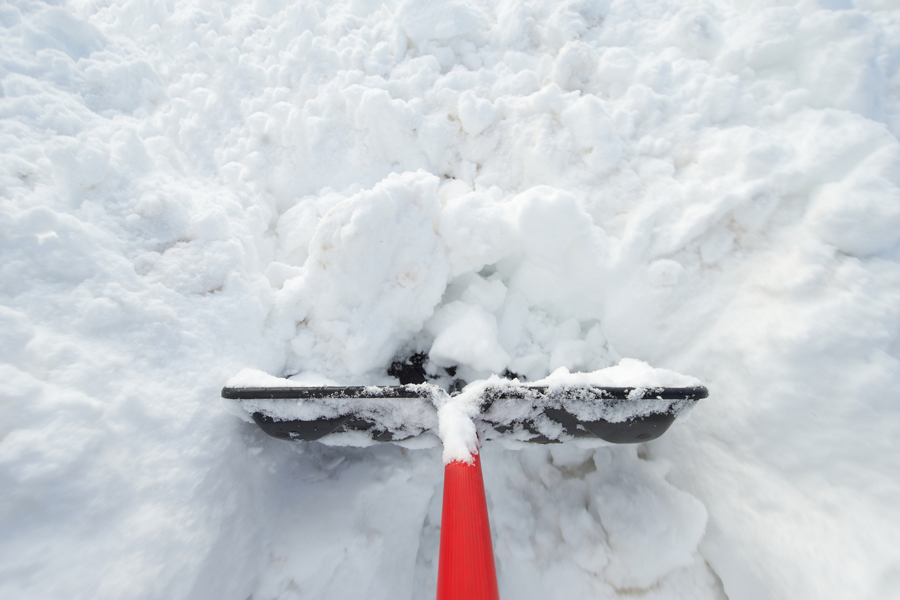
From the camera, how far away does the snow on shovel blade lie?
3.00ft

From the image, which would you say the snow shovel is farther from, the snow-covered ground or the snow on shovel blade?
the snow-covered ground

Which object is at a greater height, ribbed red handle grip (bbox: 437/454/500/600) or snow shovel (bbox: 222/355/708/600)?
snow shovel (bbox: 222/355/708/600)

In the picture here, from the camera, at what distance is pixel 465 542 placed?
734mm

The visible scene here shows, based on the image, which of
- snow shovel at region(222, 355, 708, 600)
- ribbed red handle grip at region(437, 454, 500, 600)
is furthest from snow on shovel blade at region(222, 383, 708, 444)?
ribbed red handle grip at region(437, 454, 500, 600)

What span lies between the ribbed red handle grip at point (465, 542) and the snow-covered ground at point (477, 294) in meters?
0.44

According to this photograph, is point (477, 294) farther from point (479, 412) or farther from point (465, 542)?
point (465, 542)

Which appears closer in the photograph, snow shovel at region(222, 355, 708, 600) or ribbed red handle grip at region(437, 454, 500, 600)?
ribbed red handle grip at region(437, 454, 500, 600)

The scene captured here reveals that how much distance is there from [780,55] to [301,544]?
2.32 metres

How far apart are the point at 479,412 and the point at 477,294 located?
491 millimetres

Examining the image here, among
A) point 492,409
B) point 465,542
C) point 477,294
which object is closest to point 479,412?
point 492,409

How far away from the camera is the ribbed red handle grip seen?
2.24 feet

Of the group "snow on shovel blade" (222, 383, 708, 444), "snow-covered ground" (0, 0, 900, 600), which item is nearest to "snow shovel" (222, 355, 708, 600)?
"snow on shovel blade" (222, 383, 708, 444)

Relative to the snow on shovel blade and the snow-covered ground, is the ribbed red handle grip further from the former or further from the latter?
the snow-covered ground

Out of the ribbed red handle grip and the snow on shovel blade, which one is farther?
the snow on shovel blade
